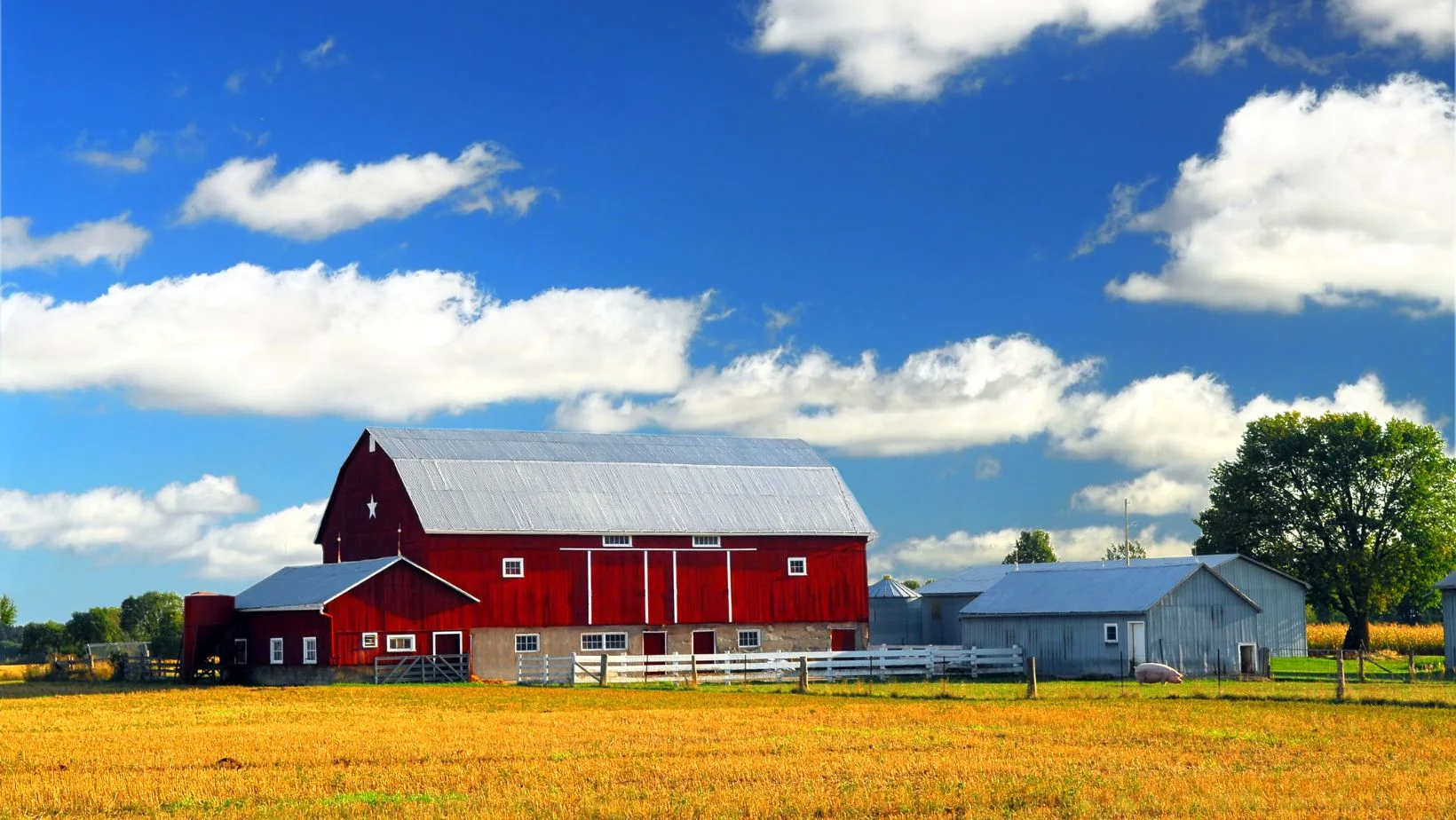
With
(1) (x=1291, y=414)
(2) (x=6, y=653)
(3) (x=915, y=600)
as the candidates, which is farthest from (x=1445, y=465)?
(2) (x=6, y=653)

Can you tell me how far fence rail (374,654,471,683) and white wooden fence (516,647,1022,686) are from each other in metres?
2.07

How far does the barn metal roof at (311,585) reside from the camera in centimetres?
5291

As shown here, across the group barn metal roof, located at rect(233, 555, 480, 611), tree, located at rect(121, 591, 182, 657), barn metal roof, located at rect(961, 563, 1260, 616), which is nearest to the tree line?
tree, located at rect(121, 591, 182, 657)

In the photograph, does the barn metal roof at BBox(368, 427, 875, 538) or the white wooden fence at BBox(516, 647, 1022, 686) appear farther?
the barn metal roof at BBox(368, 427, 875, 538)

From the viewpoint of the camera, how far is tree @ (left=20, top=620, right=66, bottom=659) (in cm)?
10525

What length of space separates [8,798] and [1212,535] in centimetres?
7810

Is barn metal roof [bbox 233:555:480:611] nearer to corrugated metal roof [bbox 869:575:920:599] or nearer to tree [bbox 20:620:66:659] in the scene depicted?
corrugated metal roof [bbox 869:575:920:599]

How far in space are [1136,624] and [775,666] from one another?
12014 millimetres

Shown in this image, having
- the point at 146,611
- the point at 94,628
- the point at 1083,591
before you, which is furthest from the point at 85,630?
the point at 1083,591

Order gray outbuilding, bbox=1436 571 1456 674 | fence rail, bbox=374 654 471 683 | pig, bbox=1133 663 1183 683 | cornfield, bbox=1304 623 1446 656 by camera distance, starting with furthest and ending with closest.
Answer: cornfield, bbox=1304 623 1446 656
fence rail, bbox=374 654 471 683
gray outbuilding, bbox=1436 571 1456 674
pig, bbox=1133 663 1183 683

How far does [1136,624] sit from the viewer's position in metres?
53.0

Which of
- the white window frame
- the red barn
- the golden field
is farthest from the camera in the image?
the white window frame

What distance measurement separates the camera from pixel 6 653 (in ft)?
404

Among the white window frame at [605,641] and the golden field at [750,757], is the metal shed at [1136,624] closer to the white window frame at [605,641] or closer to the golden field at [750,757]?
the golden field at [750,757]
